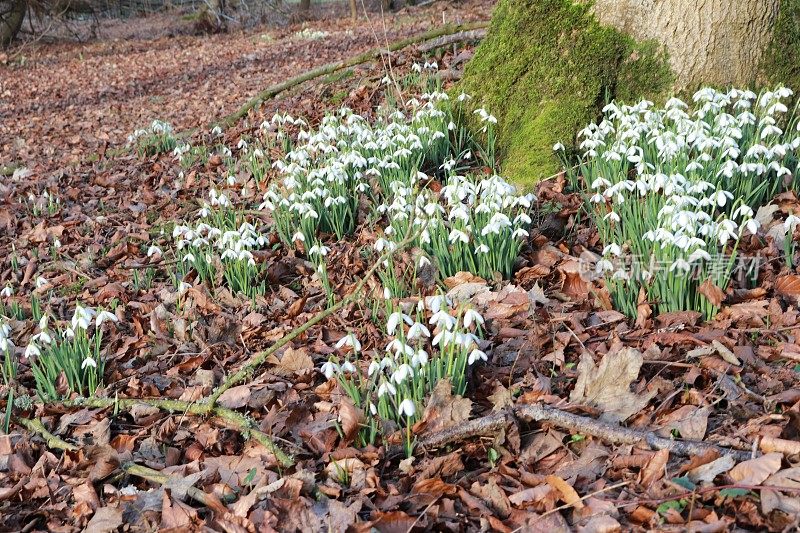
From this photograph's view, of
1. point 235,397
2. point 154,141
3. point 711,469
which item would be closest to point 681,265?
point 711,469

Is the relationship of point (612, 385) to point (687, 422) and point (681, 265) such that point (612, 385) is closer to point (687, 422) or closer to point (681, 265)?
point (687, 422)

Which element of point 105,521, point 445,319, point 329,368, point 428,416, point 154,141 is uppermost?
point 154,141

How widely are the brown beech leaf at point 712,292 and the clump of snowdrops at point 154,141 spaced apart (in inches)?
198

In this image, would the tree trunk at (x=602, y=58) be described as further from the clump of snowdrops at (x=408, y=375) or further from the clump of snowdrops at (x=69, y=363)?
the clump of snowdrops at (x=69, y=363)

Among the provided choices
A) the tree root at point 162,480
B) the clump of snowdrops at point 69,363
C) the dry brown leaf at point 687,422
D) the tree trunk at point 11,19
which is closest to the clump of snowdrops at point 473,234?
the dry brown leaf at point 687,422

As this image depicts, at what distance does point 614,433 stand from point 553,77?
285 cm

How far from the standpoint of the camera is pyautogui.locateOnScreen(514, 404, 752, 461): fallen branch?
1.92 m

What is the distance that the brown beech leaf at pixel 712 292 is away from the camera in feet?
8.48

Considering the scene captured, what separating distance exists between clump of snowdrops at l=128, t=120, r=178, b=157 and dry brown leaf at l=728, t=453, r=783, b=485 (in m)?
5.63

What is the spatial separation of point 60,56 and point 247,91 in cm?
736

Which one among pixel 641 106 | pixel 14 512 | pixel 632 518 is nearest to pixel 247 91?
pixel 641 106

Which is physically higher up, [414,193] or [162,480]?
[414,193]

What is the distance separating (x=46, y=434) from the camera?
251 centimetres

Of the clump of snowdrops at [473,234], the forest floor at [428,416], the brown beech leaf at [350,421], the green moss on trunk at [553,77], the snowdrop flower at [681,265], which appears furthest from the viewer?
the green moss on trunk at [553,77]
